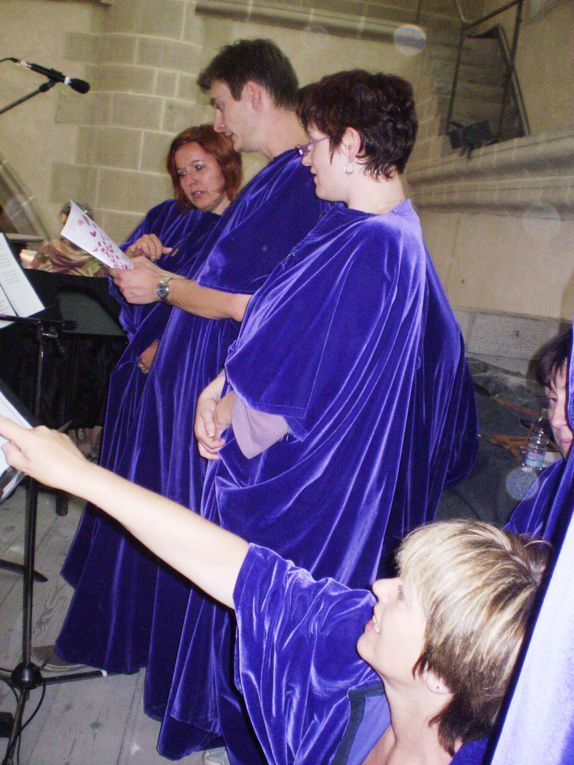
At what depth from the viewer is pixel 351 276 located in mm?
1313

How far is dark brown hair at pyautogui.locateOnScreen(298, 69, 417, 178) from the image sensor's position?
1.39m

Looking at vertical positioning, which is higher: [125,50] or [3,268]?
[125,50]

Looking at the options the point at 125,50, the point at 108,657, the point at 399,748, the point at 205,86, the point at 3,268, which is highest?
the point at 125,50

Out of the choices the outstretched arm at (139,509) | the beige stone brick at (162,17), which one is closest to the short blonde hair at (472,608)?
the outstretched arm at (139,509)

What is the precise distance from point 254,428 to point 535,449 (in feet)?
4.16

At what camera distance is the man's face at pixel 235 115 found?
1778mm

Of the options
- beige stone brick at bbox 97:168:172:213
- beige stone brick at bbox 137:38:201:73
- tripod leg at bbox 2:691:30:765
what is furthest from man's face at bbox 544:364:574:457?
beige stone brick at bbox 137:38:201:73

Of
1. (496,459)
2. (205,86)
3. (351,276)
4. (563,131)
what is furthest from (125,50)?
(351,276)

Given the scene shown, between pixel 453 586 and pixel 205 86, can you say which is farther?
pixel 205 86

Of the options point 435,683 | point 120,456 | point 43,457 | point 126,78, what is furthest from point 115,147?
point 435,683

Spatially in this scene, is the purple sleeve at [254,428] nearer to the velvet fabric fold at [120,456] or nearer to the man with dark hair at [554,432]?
the man with dark hair at [554,432]

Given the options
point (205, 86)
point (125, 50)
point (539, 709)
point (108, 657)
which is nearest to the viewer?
point (539, 709)

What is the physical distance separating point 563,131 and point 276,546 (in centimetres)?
391

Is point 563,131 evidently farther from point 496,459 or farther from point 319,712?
point 319,712
